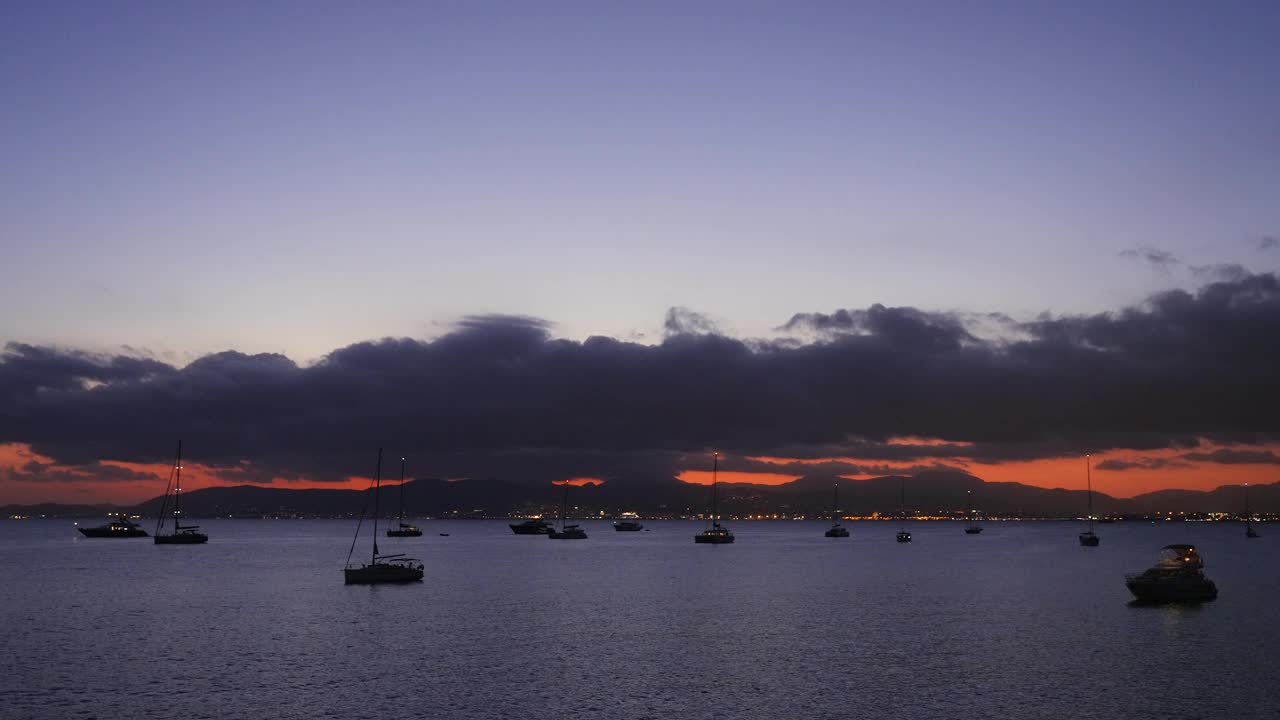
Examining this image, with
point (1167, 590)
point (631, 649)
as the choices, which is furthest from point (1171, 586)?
point (631, 649)

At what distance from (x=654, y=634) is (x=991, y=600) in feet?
141

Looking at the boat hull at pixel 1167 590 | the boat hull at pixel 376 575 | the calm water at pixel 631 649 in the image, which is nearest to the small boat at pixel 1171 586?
the boat hull at pixel 1167 590

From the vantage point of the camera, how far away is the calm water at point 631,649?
5469cm

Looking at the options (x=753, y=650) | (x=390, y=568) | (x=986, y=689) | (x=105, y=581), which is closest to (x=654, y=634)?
(x=753, y=650)

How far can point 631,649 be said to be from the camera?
2857 inches

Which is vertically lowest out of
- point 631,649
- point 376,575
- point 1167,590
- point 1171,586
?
point 631,649

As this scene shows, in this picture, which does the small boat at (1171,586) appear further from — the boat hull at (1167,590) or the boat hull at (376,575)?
the boat hull at (376,575)

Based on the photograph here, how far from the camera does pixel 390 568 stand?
122125mm

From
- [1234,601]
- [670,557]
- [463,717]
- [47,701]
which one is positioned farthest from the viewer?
[670,557]

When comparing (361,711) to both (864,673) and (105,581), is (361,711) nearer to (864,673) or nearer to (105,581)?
(864,673)

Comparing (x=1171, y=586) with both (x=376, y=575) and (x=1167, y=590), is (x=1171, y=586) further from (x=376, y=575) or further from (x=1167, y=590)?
(x=376, y=575)

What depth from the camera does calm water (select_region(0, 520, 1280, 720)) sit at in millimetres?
54688

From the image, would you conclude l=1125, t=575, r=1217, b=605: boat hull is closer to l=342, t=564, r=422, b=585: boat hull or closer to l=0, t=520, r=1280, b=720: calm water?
l=0, t=520, r=1280, b=720: calm water

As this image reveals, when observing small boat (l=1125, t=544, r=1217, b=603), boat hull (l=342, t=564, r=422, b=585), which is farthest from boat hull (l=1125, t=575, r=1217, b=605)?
boat hull (l=342, t=564, r=422, b=585)
